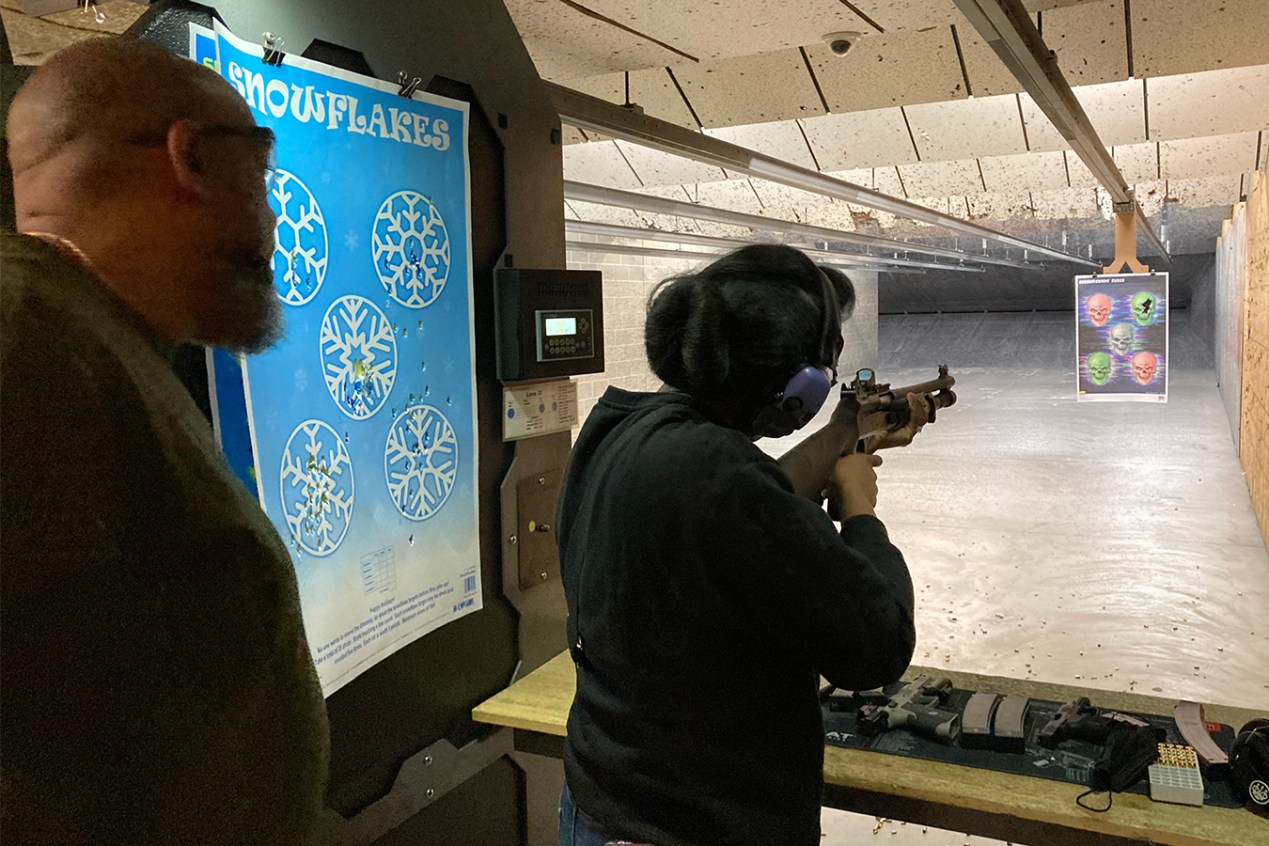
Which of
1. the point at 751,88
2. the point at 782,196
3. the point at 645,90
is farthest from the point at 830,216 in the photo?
the point at 645,90

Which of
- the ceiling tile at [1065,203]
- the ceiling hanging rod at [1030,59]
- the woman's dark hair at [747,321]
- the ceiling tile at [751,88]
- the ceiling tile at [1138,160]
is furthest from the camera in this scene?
the ceiling tile at [1065,203]

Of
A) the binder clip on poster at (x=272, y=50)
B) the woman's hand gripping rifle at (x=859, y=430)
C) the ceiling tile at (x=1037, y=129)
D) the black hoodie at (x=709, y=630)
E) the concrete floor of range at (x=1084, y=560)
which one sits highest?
the ceiling tile at (x=1037, y=129)

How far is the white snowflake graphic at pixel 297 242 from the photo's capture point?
3.63 feet

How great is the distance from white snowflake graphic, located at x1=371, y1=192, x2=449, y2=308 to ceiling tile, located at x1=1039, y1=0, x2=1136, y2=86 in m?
1.85

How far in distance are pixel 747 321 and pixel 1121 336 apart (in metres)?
6.29

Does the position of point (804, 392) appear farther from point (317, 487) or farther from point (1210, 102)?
point (1210, 102)

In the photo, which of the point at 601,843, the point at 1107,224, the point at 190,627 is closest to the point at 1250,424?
the point at 1107,224

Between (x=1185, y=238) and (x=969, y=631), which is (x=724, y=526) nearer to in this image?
(x=969, y=631)

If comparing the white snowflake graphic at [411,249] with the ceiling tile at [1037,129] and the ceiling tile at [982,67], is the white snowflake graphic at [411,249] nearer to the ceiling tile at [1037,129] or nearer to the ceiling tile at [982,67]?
the ceiling tile at [982,67]

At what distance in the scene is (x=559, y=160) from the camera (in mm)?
1814

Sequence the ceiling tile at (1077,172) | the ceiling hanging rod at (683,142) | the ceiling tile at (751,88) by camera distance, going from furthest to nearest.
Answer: the ceiling tile at (1077,172) → the ceiling tile at (751,88) → the ceiling hanging rod at (683,142)

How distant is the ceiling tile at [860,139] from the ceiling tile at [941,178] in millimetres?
1119

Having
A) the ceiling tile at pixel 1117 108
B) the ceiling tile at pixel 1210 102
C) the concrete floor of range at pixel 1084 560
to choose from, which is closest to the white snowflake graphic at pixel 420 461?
the concrete floor of range at pixel 1084 560

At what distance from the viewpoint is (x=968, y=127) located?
4059mm
